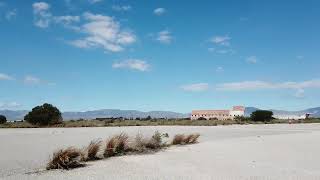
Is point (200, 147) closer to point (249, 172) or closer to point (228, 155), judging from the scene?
point (228, 155)

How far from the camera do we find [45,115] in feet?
162

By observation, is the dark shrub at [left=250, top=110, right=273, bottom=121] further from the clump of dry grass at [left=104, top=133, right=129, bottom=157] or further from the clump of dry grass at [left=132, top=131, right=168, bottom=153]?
the clump of dry grass at [left=104, top=133, right=129, bottom=157]

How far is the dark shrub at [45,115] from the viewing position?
49.2m

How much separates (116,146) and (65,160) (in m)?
3.07

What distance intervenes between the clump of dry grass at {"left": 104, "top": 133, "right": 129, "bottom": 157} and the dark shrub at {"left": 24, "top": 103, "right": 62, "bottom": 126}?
35.2 meters

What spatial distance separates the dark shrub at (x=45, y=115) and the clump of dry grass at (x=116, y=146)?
35171 mm

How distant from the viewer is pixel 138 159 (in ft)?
45.3

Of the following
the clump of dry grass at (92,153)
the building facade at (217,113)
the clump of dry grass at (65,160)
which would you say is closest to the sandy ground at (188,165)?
the clump of dry grass at (65,160)

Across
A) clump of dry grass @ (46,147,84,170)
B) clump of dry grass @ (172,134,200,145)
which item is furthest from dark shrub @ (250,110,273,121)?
clump of dry grass @ (46,147,84,170)

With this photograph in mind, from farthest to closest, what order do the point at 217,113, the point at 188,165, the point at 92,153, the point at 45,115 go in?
the point at 217,113
the point at 45,115
the point at 92,153
the point at 188,165

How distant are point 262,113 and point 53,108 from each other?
1431 inches

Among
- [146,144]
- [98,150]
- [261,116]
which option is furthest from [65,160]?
[261,116]

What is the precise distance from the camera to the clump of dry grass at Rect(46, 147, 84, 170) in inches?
473

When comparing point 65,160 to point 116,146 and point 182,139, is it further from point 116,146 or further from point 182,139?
point 182,139
